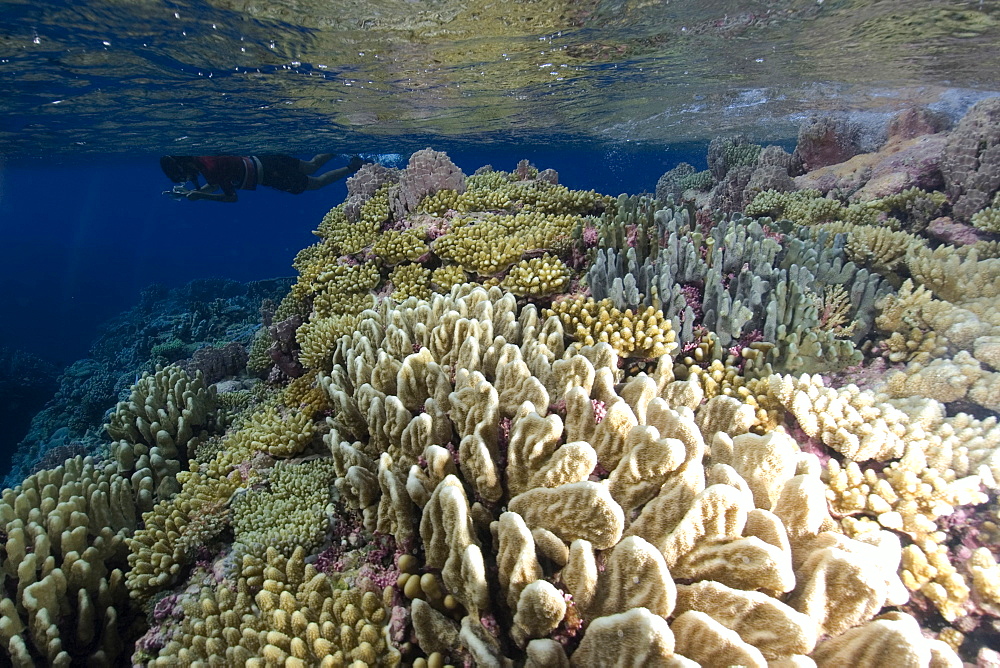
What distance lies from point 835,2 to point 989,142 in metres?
5.20

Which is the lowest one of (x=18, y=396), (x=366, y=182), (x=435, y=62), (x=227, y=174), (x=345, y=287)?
(x=18, y=396)

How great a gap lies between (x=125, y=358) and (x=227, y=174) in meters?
9.66

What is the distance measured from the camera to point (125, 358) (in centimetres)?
1853

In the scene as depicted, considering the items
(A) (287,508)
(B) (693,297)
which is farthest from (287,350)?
(B) (693,297)

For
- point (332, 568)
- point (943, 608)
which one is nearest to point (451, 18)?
point (332, 568)

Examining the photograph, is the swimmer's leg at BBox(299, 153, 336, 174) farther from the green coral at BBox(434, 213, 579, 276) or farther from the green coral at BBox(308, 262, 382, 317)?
the green coral at BBox(434, 213, 579, 276)

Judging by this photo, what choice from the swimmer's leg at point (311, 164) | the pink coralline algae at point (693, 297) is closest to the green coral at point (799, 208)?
the pink coralline algae at point (693, 297)

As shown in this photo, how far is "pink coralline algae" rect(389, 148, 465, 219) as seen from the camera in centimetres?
779

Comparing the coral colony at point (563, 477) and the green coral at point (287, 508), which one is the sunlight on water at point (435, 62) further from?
the green coral at point (287, 508)

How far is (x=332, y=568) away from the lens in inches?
123

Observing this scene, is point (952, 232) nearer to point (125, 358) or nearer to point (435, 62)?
point (435, 62)

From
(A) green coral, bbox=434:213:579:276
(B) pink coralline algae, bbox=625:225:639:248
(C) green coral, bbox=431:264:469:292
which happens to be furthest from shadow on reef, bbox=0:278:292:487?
(B) pink coralline algae, bbox=625:225:639:248

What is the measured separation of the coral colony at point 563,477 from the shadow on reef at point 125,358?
491 cm

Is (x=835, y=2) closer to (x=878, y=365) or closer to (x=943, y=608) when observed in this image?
(x=878, y=365)
